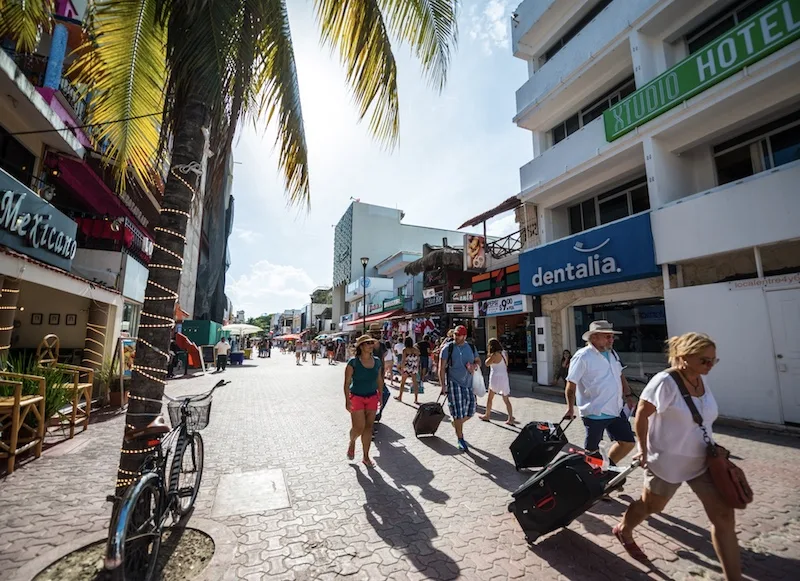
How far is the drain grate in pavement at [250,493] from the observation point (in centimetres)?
366

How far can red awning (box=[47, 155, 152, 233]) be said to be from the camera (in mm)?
9960

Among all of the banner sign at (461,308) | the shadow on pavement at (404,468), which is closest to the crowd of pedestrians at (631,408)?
the shadow on pavement at (404,468)

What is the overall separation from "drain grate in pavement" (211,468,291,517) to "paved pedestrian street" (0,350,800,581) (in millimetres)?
21

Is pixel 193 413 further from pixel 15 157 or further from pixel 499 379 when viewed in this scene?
pixel 15 157

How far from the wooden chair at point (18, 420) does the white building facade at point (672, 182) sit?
11826 mm

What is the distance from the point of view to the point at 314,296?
6688cm

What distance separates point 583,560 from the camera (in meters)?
2.80

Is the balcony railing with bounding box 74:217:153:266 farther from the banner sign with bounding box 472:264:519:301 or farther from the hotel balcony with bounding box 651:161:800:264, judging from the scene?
the hotel balcony with bounding box 651:161:800:264

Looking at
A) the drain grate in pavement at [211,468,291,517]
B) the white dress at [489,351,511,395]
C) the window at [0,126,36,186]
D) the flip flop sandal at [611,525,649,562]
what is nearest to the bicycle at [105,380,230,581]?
the drain grate in pavement at [211,468,291,517]

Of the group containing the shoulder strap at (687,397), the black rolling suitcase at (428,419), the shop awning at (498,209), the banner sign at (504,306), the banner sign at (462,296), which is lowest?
the black rolling suitcase at (428,419)

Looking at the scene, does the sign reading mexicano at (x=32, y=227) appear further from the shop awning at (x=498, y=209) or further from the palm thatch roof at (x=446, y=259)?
the palm thatch roof at (x=446, y=259)

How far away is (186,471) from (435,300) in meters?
18.1

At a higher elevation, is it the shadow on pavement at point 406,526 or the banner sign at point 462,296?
the banner sign at point 462,296

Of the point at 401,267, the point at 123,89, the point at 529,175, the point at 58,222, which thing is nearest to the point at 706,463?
the point at 123,89
